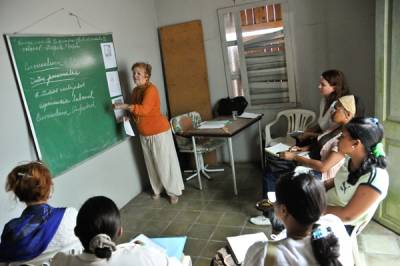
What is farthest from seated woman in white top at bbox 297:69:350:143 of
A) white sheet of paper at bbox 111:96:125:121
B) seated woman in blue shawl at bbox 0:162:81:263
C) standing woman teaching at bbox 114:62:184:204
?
seated woman in blue shawl at bbox 0:162:81:263

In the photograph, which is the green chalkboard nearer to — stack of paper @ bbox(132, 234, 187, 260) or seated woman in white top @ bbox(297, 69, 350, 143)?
stack of paper @ bbox(132, 234, 187, 260)

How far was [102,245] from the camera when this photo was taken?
1.10 m

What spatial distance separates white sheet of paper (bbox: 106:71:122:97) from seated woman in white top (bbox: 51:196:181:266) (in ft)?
8.03

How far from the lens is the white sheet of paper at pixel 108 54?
11.2 feet

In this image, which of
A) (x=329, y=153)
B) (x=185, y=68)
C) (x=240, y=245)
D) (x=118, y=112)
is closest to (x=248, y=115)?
(x=185, y=68)

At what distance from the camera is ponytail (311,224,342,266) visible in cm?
105

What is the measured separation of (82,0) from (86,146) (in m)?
1.41

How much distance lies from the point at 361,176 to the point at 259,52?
284 cm

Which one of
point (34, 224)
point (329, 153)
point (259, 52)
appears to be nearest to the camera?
point (34, 224)

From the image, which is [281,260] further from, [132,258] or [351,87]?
[351,87]

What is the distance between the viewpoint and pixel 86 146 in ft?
10.3

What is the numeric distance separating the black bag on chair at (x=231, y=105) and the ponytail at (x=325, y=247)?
126 inches

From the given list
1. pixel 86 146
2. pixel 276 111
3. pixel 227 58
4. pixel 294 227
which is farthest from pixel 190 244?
pixel 227 58

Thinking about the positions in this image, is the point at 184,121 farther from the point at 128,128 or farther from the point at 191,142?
the point at 128,128
